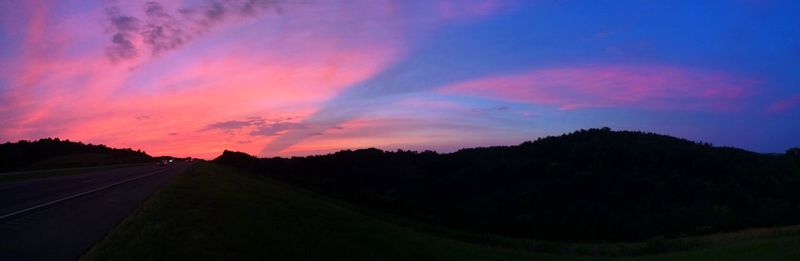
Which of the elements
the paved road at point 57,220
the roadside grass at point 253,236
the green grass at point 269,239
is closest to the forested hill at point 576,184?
the paved road at point 57,220

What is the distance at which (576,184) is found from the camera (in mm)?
73000

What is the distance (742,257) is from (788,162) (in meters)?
74.6

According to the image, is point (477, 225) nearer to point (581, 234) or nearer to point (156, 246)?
point (581, 234)

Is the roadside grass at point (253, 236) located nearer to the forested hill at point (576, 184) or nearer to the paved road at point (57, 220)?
the paved road at point (57, 220)

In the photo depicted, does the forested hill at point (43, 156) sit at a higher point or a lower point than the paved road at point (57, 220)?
higher

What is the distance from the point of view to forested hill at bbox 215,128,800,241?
54.1 metres

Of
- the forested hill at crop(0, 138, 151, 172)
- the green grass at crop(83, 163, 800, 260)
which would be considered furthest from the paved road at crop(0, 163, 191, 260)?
the forested hill at crop(0, 138, 151, 172)

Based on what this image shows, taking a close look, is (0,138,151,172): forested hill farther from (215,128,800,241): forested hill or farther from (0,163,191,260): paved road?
(0,163,191,260): paved road

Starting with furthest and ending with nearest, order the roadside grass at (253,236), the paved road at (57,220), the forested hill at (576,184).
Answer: the forested hill at (576,184), the roadside grass at (253,236), the paved road at (57,220)

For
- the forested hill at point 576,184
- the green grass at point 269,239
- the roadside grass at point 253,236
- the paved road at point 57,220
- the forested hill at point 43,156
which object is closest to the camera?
the paved road at point 57,220

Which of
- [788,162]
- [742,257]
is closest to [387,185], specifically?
[788,162]

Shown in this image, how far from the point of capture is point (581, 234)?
49781mm

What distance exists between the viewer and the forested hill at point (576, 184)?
54125 mm

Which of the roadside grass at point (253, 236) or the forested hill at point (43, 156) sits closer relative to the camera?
the roadside grass at point (253, 236)
